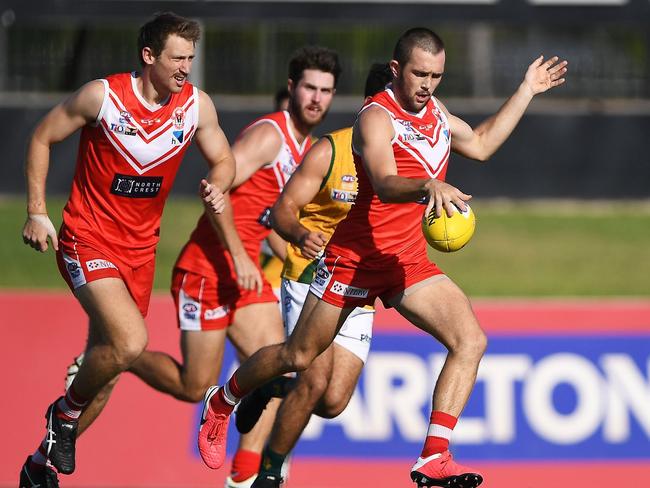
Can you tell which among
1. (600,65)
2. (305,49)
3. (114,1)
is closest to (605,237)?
(600,65)

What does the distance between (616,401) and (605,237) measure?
1043cm

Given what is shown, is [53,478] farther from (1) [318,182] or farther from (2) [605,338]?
(2) [605,338]

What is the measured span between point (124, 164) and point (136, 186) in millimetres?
158

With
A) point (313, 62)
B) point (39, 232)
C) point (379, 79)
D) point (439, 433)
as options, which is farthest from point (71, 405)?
point (379, 79)

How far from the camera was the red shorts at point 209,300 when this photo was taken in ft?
27.5

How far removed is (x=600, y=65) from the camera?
21.5 m

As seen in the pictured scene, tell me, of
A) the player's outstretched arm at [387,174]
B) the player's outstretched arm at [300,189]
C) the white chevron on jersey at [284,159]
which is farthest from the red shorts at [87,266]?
the player's outstretched arm at [387,174]

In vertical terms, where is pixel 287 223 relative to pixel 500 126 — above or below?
below

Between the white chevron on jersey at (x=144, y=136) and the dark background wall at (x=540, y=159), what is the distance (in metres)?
11.9

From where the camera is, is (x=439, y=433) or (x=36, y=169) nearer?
(x=439, y=433)

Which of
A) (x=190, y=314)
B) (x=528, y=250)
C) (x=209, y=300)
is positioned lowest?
(x=528, y=250)

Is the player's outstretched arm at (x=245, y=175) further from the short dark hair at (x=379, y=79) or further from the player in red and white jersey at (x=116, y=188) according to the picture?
the short dark hair at (x=379, y=79)

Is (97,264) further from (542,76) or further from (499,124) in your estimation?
(542,76)

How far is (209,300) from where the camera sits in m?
8.39
